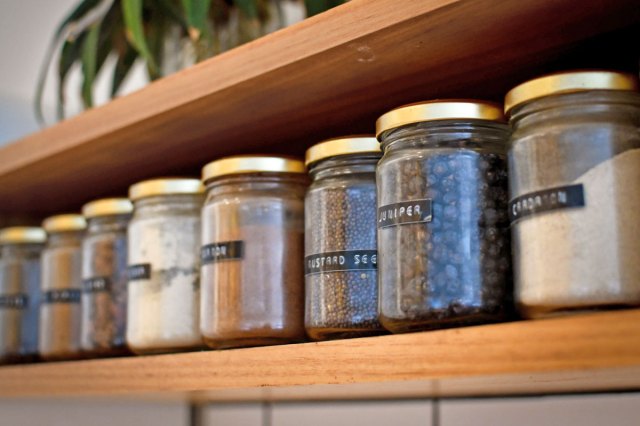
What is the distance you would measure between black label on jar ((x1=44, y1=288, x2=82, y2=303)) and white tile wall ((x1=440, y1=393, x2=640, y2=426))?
49 centimetres

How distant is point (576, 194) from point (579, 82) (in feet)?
0.29

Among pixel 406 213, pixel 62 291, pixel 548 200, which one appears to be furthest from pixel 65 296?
pixel 548 200

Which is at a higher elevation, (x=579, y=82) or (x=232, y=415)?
(x=579, y=82)

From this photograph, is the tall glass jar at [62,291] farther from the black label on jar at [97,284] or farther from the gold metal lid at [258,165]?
the gold metal lid at [258,165]

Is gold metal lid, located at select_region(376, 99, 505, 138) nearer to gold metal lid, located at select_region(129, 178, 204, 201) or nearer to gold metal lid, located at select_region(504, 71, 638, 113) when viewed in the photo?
gold metal lid, located at select_region(504, 71, 638, 113)

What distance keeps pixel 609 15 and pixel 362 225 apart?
0.88 ft

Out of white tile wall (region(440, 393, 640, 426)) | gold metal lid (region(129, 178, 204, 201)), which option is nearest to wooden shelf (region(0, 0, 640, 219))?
gold metal lid (region(129, 178, 204, 201))

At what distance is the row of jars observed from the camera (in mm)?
628

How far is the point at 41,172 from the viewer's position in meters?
1.15

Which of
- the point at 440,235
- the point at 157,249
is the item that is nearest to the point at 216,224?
the point at 157,249

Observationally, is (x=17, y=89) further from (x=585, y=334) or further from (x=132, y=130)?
(x=585, y=334)

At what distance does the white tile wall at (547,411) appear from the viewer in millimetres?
942

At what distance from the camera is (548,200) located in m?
0.64

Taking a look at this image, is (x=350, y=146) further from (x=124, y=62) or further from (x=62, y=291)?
(x=124, y=62)
